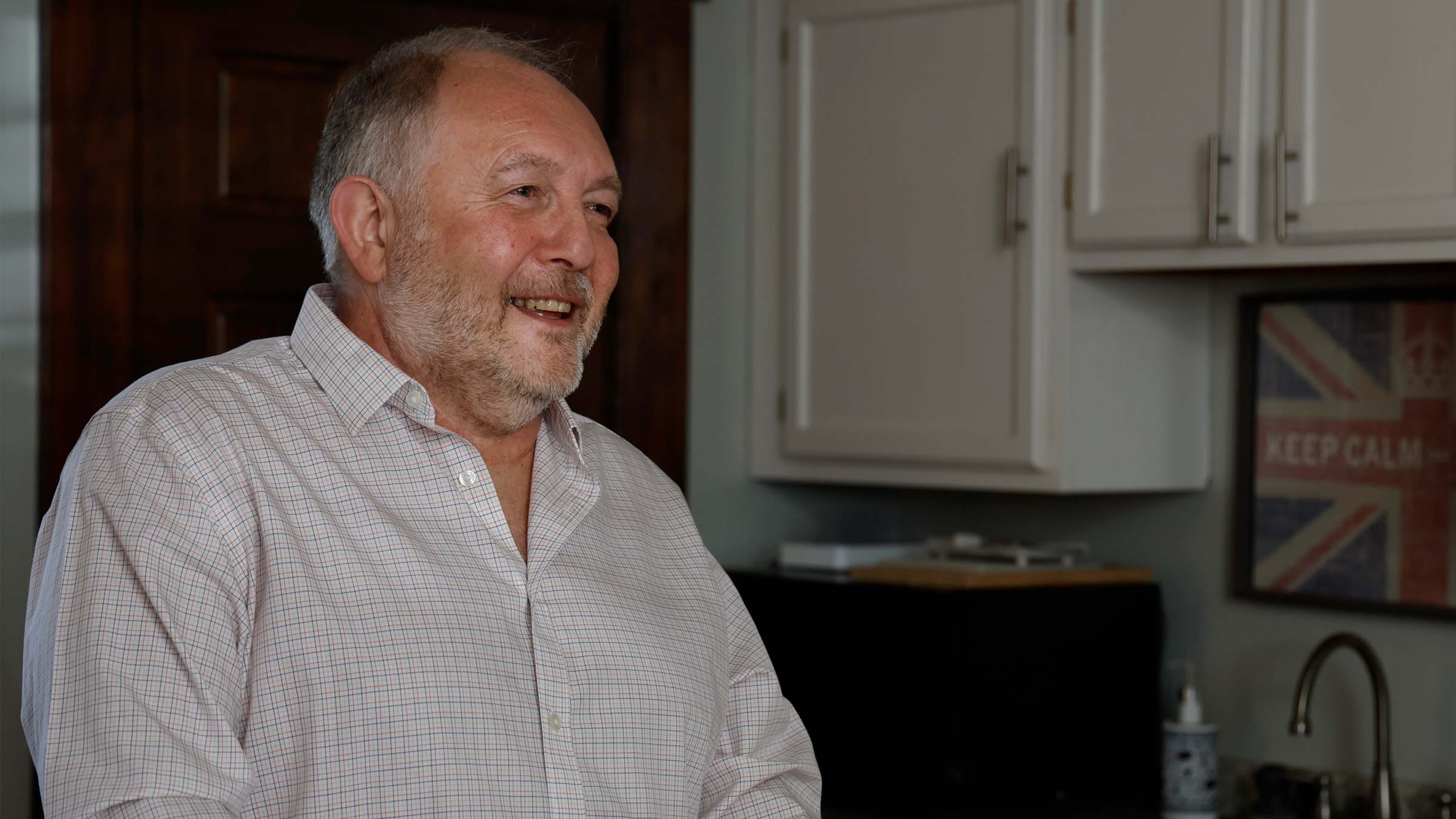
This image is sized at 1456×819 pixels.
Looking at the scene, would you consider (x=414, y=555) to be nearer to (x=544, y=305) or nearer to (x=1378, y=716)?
(x=544, y=305)

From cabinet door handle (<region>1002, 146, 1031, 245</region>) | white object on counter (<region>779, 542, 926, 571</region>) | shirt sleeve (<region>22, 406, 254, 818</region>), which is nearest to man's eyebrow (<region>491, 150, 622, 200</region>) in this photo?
shirt sleeve (<region>22, 406, 254, 818</region>)

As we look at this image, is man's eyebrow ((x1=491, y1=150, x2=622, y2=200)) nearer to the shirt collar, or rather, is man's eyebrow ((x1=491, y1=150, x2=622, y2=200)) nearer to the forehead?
the forehead

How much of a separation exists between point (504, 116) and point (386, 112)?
0.37ft

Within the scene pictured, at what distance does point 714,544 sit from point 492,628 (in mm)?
1585

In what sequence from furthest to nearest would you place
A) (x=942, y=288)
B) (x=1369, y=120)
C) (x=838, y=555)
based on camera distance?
(x=838, y=555)
(x=942, y=288)
(x=1369, y=120)

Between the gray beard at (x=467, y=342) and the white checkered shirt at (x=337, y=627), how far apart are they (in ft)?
0.15

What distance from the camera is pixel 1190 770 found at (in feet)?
8.40

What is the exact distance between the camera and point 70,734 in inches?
48.6

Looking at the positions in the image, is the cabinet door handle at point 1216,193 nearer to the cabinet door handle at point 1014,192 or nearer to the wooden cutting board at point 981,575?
the cabinet door handle at point 1014,192

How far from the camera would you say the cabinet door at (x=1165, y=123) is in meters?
2.30

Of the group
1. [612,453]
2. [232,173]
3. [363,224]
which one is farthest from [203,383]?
[232,173]

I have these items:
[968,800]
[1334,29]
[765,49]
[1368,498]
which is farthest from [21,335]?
[1368,498]

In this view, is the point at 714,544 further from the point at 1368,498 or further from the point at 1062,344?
the point at 1368,498

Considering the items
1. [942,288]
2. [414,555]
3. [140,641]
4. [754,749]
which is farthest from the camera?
[942,288]
